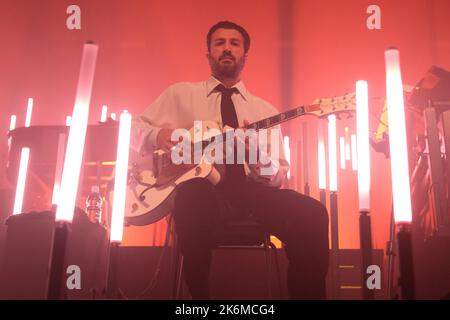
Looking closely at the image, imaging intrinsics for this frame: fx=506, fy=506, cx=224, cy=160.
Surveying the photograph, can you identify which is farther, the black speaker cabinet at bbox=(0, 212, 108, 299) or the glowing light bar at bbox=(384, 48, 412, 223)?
the black speaker cabinet at bbox=(0, 212, 108, 299)

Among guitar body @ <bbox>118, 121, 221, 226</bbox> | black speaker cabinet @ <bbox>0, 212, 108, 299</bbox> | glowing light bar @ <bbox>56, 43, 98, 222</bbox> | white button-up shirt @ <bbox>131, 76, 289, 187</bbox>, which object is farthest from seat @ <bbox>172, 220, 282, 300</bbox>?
glowing light bar @ <bbox>56, 43, 98, 222</bbox>

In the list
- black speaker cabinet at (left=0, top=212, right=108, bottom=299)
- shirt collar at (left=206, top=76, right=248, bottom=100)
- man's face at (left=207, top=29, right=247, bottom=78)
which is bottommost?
black speaker cabinet at (left=0, top=212, right=108, bottom=299)

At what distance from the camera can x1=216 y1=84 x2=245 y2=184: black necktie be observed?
2379mm

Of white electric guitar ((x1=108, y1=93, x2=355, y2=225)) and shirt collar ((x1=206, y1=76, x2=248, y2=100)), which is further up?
shirt collar ((x1=206, y1=76, x2=248, y2=100))

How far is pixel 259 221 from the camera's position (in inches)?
86.6

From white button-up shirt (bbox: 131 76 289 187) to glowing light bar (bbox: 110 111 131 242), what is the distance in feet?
2.71

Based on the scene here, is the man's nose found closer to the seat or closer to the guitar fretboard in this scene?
the guitar fretboard

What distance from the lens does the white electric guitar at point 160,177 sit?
2412 mm

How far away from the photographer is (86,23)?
14.6 feet

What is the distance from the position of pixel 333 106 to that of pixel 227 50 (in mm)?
673

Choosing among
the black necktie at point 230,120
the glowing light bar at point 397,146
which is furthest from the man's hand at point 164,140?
the glowing light bar at point 397,146

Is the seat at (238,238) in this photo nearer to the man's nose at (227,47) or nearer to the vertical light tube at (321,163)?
the vertical light tube at (321,163)

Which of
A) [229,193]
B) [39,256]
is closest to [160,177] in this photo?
[229,193]

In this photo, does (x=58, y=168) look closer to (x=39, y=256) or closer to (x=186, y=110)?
(x=39, y=256)
